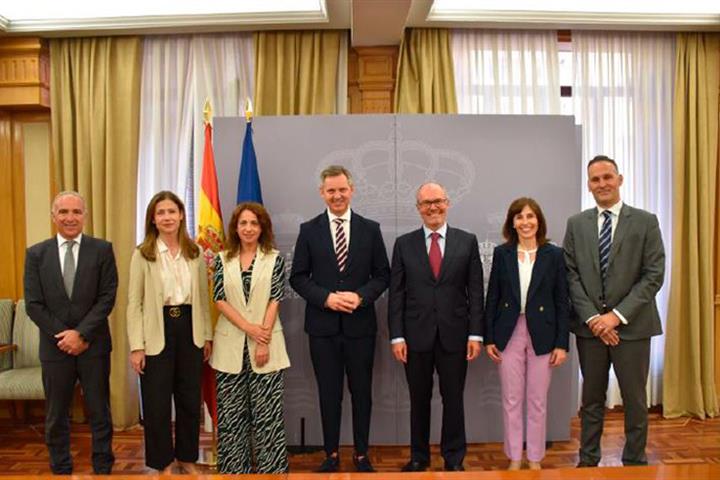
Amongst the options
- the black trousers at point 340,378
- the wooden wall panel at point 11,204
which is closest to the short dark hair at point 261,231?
the black trousers at point 340,378

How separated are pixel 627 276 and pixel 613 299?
134 mm

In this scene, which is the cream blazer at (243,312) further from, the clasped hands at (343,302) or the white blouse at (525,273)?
the white blouse at (525,273)

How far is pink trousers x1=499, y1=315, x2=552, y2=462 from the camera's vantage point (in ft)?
9.52

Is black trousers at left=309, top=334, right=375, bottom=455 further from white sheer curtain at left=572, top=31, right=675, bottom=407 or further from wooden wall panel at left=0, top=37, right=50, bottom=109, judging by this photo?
wooden wall panel at left=0, top=37, right=50, bottom=109

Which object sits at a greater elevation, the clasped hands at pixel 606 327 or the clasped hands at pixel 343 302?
the clasped hands at pixel 343 302

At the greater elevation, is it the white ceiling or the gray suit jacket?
the white ceiling

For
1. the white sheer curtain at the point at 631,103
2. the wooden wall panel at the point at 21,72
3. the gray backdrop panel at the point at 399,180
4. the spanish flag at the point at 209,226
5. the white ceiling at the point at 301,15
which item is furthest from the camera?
the white sheer curtain at the point at 631,103

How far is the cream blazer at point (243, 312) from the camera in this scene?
9.39ft

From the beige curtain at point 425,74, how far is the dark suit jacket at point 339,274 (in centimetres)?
152

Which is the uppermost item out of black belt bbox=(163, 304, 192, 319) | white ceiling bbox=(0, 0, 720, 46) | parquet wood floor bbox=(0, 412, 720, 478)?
white ceiling bbox=(0, 0, 720, 46)

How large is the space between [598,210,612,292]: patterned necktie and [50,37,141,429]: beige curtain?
10.5 ft

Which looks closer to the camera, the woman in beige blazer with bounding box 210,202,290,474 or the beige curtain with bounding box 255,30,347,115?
the woman in beige blazer with bounding box 210,202,290,474

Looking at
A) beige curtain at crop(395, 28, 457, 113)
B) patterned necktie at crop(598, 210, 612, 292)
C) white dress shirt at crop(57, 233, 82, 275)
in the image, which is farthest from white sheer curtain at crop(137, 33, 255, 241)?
patterned necktie at crop(598, 210, 612, 292)

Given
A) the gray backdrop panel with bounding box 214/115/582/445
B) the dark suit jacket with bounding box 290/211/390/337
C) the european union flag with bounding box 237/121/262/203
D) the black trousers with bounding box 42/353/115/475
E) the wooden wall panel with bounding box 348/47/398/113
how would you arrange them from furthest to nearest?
1. the wooden wall panel with bounding box 348/47/398/113
2. the gray backdrop panel with bounding box 214/115/582/445
3. the european union flag with bounding box 237/121/262/203
4. the dark suit jacket with bounding box 290/211/390/337
5. the black trousers with bounding box 42/353/115/475
